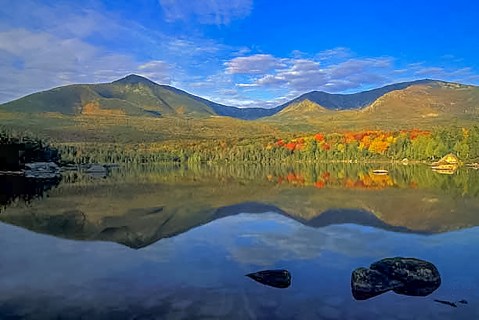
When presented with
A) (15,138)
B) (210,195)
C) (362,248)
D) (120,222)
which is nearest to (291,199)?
(210,195)

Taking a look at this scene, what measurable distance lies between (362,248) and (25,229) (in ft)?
60.8

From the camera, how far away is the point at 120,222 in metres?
28.6

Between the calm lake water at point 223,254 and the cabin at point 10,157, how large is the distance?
149 feet

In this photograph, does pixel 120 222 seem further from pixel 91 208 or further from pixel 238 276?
pixel 238 276

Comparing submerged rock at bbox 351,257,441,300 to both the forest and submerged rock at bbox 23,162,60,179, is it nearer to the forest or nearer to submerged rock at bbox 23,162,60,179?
submerged rock at bbox 23,162,60,179

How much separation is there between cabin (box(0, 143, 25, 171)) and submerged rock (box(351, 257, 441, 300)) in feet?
252

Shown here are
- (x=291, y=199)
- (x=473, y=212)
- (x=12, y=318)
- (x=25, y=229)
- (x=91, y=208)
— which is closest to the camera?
(x=12, y=318)

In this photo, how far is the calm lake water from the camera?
494 inches

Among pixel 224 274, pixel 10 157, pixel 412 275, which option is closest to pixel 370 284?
pixel 412 275

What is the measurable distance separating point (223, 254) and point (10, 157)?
7134 cm

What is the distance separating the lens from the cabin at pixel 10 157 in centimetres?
7838

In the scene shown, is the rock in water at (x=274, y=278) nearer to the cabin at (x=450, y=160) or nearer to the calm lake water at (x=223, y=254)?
the calm lake water at (x=223, y=254)

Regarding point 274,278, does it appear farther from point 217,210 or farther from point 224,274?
point 217,210

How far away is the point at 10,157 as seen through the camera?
79250mm
